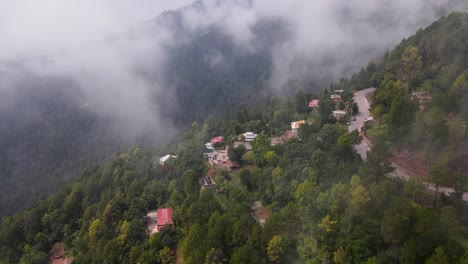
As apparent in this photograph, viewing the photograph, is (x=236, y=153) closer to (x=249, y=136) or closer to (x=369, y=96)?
(x=249, y=136)

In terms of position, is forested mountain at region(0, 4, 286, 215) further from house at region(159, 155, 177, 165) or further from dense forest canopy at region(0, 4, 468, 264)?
dense forest canopy at region(0, 4, 468, 264)

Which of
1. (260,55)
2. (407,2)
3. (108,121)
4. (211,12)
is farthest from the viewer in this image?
(211,12)

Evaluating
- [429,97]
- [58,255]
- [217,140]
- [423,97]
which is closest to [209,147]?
[217,140]

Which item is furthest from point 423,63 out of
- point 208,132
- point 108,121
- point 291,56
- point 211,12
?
point 211,12

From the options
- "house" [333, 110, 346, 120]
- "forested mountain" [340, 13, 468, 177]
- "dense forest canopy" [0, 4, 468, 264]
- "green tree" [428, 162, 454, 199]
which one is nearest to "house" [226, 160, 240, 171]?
"dense forest canopy" [0, 4, 468, 264]

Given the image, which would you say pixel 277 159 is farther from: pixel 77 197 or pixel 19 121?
pixel 19 121

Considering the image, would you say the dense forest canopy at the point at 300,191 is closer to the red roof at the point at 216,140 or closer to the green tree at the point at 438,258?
the green tree at the point at 438,258

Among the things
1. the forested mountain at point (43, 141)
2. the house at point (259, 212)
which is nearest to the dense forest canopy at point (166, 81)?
the forested mountain at point (43, 141)
